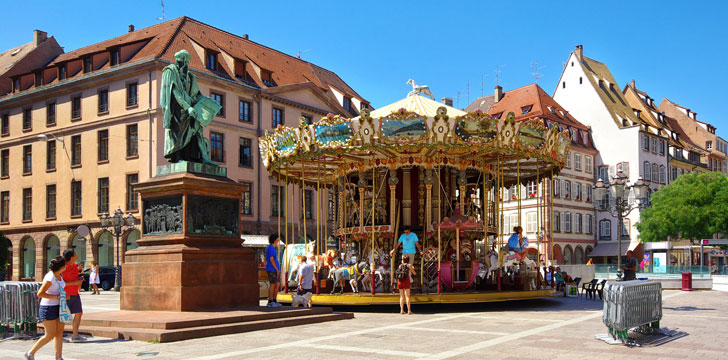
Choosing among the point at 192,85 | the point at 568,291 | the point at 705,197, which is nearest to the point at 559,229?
the point at 705,197

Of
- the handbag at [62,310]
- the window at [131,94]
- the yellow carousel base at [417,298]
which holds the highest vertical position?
the window at [131,94]

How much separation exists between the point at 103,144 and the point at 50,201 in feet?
20.5

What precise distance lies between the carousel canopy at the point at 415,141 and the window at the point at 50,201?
1135 inches

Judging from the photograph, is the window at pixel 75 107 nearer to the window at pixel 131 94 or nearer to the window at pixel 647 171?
the window at pixel 131 94

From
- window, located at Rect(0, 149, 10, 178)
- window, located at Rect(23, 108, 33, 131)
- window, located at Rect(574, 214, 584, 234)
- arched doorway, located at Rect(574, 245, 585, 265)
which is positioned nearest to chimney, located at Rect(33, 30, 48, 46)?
window, located at Rect(23, 108, 33, 131)

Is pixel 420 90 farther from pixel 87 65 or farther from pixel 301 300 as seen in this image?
pixel 87 65

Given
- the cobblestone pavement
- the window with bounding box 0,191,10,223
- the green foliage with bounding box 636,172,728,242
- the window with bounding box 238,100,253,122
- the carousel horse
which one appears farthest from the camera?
the green foliage with bounding box 636,172,728,242

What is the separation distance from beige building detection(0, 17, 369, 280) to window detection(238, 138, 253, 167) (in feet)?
0.22

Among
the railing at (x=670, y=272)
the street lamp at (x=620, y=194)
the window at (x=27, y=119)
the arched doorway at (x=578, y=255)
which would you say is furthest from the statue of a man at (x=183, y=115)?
the arched doorway at (x=578, y=255)

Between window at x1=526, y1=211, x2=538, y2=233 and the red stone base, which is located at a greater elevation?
window at x1=526, y1=211, x2=538, y2=233

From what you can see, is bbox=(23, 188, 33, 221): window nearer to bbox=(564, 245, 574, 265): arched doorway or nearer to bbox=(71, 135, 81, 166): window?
bbox=(71, 135, 81, 166): window

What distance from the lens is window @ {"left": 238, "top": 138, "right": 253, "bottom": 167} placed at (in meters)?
48.7

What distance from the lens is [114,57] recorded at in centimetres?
4725

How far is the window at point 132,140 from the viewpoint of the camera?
147 feet
